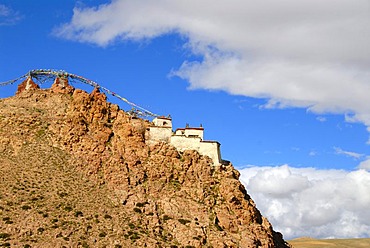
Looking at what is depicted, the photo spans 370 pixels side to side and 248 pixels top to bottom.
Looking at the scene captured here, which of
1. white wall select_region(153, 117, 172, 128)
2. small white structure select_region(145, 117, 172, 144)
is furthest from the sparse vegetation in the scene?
white wall select_region(153, 117, 172, 128)

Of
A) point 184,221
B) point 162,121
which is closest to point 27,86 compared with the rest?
point 162,121

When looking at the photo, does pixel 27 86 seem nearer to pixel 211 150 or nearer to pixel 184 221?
pixel 211 150

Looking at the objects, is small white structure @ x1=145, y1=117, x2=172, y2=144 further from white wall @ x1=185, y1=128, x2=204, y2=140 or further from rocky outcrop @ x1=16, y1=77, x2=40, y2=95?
rocky outcrop @ x1=16, y1=77, x2=40, y2=95

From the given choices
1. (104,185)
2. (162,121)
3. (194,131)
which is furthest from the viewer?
(162,121)

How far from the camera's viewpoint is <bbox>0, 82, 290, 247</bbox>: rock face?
62406mm

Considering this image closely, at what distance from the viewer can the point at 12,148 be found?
72562 millimetres

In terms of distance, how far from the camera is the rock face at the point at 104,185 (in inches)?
2457

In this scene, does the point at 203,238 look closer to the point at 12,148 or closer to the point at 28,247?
the point at 28,247

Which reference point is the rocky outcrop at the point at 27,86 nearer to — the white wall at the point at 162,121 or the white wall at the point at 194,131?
the white wall at the point at 162,121

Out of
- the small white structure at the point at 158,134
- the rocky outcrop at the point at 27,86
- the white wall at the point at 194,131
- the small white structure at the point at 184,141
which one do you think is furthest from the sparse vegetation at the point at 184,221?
the rocky outcrop at the point at 27,86

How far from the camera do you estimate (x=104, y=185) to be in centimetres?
6975

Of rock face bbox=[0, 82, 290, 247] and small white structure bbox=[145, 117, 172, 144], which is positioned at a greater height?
small white structure bbox=[145, 117, 172, 144]

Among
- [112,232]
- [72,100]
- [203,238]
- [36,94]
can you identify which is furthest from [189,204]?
[36,94]

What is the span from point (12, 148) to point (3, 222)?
A: 48.1 feet
